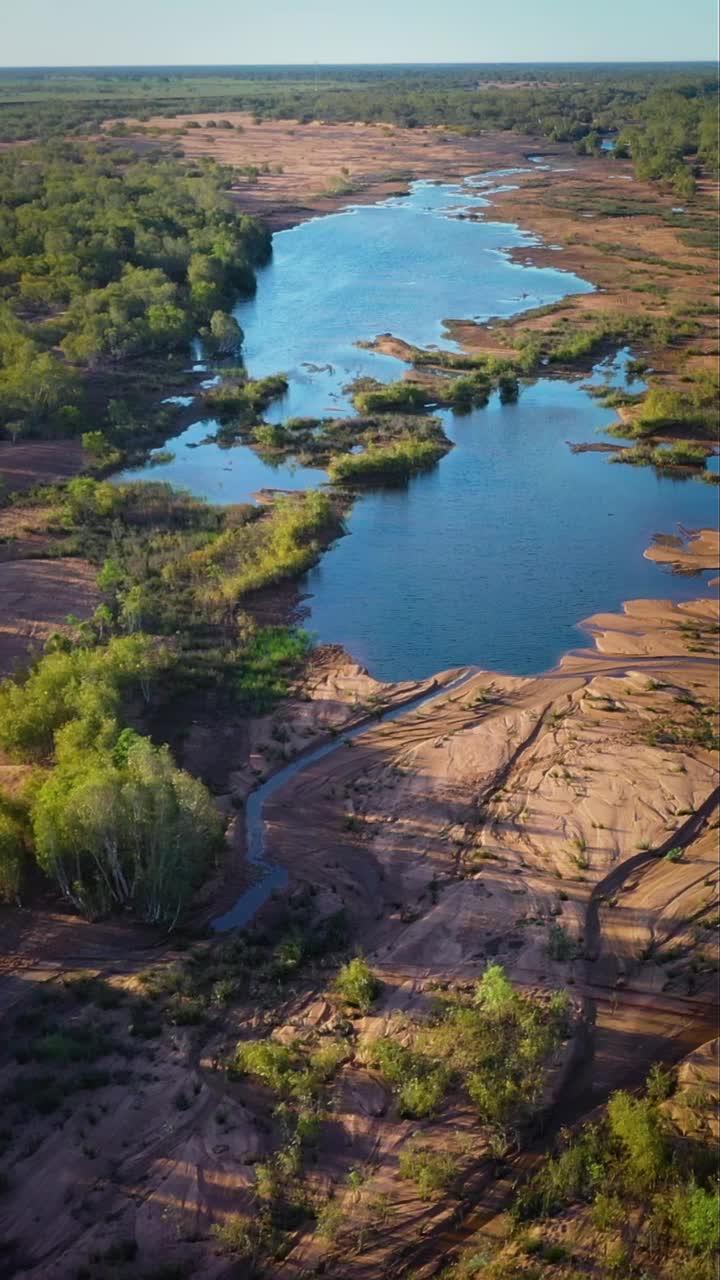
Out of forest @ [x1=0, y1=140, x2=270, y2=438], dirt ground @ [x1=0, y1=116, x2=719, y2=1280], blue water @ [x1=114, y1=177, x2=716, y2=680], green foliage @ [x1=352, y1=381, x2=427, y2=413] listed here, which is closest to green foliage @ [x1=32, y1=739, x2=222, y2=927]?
dirt ground @ [x1=0, y1=116, x2=719, y2=1280]

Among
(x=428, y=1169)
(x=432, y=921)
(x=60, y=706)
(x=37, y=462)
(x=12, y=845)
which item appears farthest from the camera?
(x=37, y=462)

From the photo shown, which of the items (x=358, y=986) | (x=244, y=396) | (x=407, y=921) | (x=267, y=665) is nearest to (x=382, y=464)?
(x=244, y=396)

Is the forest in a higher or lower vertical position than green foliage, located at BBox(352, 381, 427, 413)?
higher

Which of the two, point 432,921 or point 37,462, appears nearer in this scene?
point 432,921

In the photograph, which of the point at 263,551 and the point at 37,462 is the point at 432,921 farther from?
the point at 37,462

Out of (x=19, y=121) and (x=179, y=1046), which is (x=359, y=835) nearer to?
(x=179, y=1046)

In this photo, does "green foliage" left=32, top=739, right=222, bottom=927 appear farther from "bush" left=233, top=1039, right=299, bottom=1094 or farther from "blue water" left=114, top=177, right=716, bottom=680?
"blue water" left=114, top=177, right=716, bottom=680
